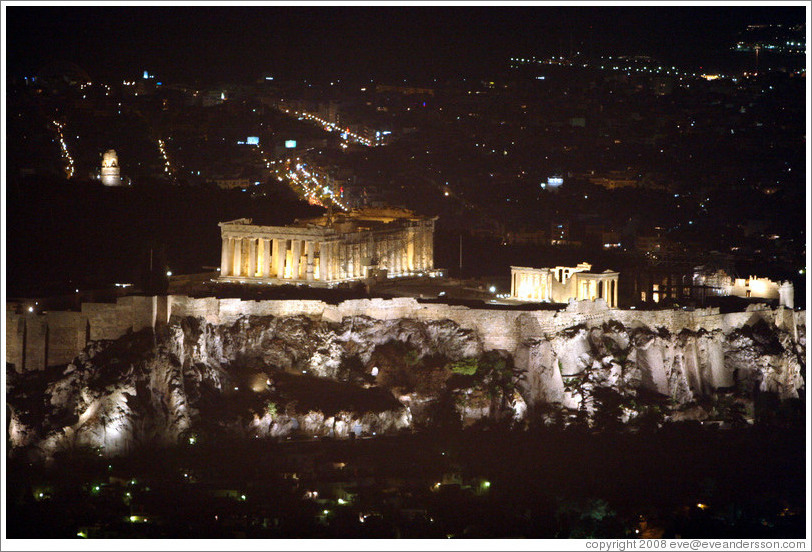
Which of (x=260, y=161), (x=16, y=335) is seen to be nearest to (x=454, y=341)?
(x=16, y=335)

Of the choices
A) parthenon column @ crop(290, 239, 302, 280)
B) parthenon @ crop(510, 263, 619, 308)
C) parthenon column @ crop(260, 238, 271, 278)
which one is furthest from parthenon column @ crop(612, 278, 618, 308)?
parthenon column @ crop(260, 238, 271, 278)

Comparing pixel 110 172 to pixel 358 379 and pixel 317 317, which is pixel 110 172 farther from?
pixel 358 379

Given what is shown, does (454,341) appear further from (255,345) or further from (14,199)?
(14,199)

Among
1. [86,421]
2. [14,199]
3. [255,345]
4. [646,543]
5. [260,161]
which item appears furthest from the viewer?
[260,161]

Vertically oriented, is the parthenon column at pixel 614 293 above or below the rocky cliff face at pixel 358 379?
above

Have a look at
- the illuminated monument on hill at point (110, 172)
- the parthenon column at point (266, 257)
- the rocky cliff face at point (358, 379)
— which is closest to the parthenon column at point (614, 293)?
the rocky cliff face at point (358, 379)

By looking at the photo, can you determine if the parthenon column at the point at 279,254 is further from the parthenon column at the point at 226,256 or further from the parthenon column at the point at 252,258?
the parthenon column at the point at 226,256

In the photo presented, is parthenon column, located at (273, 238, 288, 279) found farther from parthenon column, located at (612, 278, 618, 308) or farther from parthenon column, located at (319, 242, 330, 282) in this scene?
parthenon column, located at (612, 278, 618, 308)
